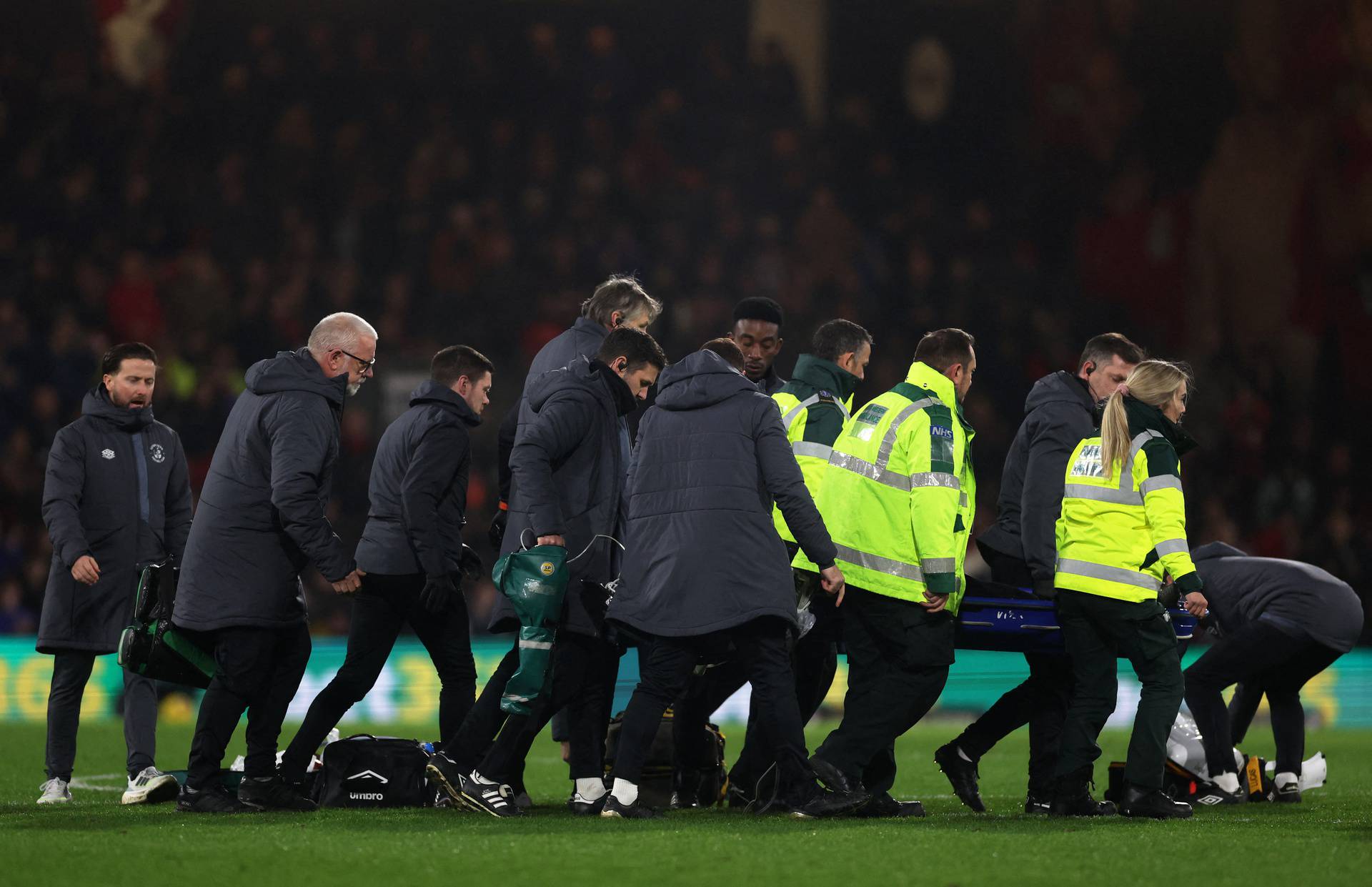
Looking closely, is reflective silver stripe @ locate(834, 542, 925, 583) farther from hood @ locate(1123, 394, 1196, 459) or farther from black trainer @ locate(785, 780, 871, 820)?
hood @ locate(1123, 394, 1196, 459)

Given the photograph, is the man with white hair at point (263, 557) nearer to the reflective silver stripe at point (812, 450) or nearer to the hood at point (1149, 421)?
the reflective silver stripe at point (812, 450)

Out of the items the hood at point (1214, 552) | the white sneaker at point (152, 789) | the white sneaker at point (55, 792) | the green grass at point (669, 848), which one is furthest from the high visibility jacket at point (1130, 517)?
the white sneaker at point (55, 792)

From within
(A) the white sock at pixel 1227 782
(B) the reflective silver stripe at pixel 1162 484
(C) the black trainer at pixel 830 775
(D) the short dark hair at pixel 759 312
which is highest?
(D) the short dark hair at pixel 759 312

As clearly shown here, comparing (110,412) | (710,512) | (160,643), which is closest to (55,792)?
(160,643)

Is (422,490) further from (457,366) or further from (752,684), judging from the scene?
(752,684)

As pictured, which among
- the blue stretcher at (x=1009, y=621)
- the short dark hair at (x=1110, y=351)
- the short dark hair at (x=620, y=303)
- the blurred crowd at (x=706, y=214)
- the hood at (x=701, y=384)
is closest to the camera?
the hood at (x=701, y=384)

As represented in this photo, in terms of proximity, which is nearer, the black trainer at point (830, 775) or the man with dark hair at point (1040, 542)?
the black trainer at point (830, 775)

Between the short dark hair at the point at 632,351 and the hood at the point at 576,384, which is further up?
the short dark hair at the point at 632,351

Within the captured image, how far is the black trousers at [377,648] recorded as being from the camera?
23.1ft

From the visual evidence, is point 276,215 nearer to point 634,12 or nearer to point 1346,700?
point 634,12

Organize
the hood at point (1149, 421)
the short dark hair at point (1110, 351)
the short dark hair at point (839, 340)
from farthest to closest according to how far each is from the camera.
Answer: the short dark hair at point (839, 340), the short dark hair at point (1110, 351), the hood at point (1149, 421)

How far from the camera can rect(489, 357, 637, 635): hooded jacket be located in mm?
6543

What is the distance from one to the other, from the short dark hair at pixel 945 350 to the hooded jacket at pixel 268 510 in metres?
2.46

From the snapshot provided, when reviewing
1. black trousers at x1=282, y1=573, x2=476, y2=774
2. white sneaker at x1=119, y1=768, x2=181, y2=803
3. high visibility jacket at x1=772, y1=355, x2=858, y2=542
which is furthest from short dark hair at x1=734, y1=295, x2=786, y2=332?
white sneaker at x1=119, y1=768, x2=181, y2=803
